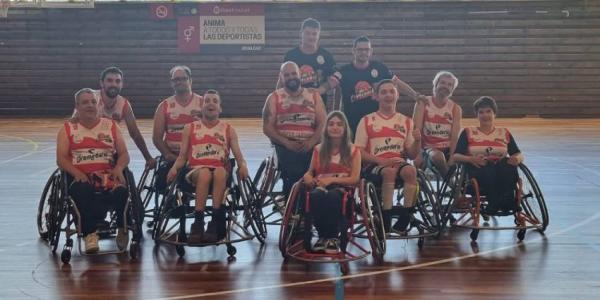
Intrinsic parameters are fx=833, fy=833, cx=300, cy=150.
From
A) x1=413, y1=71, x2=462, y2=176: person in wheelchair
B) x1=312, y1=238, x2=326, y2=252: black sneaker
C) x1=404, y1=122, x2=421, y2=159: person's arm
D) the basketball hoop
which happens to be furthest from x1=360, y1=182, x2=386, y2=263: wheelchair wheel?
the basketball hoop

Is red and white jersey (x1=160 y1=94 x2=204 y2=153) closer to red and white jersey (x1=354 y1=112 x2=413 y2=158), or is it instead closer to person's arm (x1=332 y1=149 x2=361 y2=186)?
red and white jersey (x1=354 y1=112 x2=413 y2=158)

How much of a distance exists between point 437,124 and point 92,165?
2347mm

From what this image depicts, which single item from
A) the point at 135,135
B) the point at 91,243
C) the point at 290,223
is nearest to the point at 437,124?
the point at 290,223

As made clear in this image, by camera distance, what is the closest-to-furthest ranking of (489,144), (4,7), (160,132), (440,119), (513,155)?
(513,155)
(489,144)
(160,132)
(440,119)
(4,7)

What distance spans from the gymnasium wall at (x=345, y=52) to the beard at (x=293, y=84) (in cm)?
965

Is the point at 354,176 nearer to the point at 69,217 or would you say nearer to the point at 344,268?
the point at 344,268

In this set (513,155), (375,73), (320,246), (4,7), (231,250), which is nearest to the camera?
(320,246)

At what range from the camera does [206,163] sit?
15.7ft

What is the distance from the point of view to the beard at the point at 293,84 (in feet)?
17.6

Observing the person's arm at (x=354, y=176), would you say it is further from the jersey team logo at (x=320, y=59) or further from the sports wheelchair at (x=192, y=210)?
the jersey team logo at (x=320, y=59)

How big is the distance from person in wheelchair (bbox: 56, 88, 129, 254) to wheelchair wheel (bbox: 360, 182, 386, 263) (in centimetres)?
131

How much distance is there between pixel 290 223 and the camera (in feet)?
15.2

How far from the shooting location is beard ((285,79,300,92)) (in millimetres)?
5353

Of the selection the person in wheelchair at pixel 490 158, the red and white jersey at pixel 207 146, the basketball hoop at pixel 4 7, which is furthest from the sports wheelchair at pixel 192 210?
the basketball hoop at pixel 4 7
